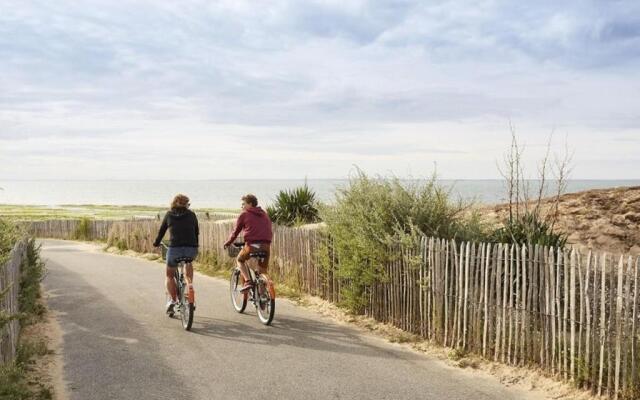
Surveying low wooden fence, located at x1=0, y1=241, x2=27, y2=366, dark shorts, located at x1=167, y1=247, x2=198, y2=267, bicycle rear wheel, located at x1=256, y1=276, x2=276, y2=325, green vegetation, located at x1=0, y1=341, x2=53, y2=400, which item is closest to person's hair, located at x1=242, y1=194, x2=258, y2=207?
dark shorts, located at x1=167, y1=247, x2=198, y2=267

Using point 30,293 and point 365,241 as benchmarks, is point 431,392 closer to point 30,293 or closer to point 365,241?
point 365,241

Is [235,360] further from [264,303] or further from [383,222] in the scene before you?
[383,222]

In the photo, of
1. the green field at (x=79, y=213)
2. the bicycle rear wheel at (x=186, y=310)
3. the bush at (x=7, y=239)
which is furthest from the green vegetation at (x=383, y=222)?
the green field at (x=79, y=213)

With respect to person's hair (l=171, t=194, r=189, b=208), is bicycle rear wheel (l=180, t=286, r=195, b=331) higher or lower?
lower

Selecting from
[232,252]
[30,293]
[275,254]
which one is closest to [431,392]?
[30,293]

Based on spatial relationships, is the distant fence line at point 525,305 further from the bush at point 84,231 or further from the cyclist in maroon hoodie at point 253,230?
the bush at point 84,231

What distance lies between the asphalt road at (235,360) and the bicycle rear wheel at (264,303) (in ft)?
0.62

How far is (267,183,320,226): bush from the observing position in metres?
21.0

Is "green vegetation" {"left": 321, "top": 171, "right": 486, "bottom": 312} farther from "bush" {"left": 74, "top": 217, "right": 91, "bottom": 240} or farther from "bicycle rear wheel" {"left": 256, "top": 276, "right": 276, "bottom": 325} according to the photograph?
"bush" {"left": 74, "top": 217, "right": 91, "bottom": 240}

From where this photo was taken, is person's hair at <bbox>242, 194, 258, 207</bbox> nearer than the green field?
Yes

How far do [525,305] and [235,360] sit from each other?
3762mm

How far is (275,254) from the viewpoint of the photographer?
50.5 feet

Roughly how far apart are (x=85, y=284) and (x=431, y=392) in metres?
10.8

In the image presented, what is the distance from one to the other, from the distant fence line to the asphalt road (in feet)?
2.09
